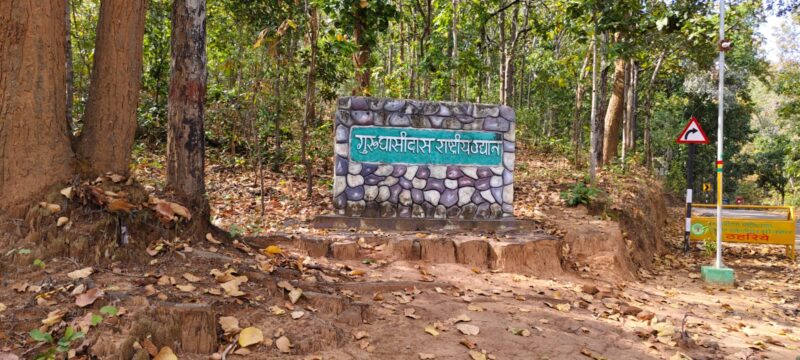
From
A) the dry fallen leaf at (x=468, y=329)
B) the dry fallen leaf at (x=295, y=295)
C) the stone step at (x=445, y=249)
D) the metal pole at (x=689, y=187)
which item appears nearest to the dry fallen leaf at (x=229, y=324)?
the dry fallen leaf at (x=295, y=295)

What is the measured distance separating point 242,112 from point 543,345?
6.78 m

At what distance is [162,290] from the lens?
12.0 feet

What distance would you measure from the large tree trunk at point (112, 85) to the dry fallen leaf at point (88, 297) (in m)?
1.22

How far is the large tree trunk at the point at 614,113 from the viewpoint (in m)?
14.5

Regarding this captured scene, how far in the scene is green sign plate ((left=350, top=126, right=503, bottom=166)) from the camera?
776 centimetres

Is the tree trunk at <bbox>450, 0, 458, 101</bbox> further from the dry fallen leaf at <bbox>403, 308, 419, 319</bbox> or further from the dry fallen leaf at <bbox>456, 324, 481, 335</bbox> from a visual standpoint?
the dry fallen leaf at <bbox>456, 324, 481, 335</bbox>

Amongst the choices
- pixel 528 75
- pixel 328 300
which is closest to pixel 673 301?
pixel 328 300

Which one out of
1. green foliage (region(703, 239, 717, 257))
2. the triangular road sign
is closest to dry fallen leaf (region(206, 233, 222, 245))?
the triangular road sign

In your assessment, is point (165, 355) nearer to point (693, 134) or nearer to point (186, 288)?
point (186, 288)

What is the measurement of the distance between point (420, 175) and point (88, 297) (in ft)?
16.7

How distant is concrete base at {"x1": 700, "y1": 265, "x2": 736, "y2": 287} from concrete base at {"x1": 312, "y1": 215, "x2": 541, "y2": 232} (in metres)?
2.83

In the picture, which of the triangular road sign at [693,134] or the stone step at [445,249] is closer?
the stone step at [445,249]

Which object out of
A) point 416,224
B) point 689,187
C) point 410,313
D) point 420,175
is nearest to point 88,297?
point 410,313

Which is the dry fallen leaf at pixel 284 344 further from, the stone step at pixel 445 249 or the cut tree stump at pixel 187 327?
the stone step at pixel 445 249
